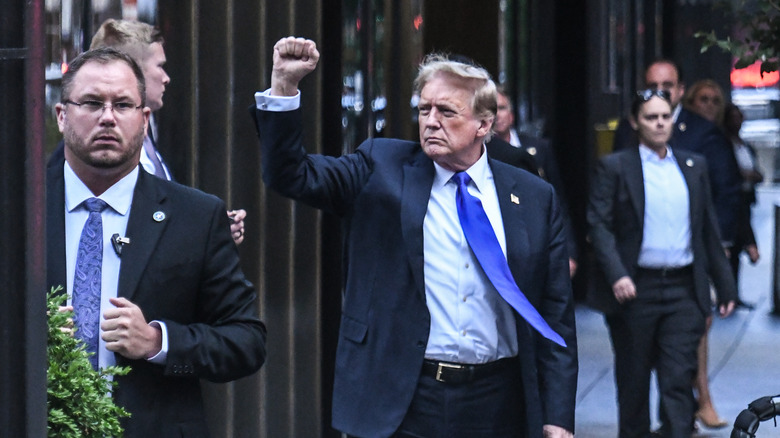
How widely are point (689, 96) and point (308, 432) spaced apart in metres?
6.90

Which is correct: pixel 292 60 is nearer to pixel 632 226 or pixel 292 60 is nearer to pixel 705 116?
pixel 632 226

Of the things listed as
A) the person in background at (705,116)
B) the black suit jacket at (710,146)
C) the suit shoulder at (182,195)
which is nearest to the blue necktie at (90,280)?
the suit shoulder at (182,195)

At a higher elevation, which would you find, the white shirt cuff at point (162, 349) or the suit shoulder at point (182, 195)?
the suit shoulder at point (182, 195)

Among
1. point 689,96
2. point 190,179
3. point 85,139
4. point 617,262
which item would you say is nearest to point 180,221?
point 85,139

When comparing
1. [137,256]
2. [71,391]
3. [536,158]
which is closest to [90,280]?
[137,256]

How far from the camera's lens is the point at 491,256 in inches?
178

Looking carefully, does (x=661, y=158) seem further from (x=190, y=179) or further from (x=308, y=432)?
(x=190, y=179)

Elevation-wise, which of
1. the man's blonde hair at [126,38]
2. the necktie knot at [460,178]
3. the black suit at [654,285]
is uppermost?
the man's blonde hair at [126,38]

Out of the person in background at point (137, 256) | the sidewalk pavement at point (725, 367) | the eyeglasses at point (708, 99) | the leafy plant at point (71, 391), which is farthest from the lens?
the eyeglasses at point (708, 99)

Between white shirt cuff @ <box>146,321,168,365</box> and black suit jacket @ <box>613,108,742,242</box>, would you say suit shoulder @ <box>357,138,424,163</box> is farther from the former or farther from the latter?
black suit jacket @ <box>613,108,742,242</box>

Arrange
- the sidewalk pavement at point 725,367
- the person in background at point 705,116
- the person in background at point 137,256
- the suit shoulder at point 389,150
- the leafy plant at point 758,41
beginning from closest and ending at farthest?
the person in background at point 137,256, the suit shoulder at point 389,150, the leafy plant at point 758,41, the person in background at point 705,116, the sidewalk pavement at point 725,367

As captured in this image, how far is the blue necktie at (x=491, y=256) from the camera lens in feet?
14.5

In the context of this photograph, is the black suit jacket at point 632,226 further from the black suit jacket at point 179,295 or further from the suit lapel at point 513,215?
the black suit jacket at point 179,295

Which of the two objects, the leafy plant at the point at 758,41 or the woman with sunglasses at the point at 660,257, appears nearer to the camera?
the leafy plant at the point at 758,41
